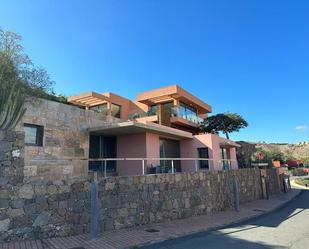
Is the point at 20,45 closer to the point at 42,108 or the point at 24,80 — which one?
the point at 24,80

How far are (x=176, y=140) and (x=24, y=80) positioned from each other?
1315cm

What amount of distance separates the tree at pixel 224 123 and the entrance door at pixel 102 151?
55.1ft

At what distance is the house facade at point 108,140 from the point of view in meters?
13.3

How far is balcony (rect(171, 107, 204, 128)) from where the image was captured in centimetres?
2650

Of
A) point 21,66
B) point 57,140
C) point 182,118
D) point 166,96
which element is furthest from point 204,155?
point 21,66

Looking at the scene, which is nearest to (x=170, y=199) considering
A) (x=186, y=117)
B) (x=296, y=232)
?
(x=296, y=232)

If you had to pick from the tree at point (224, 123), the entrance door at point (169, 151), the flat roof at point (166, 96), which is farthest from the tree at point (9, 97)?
the tree at point (224, 123)

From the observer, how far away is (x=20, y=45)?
478 inches

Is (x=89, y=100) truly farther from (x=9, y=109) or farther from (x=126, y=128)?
(x=9, y=109)

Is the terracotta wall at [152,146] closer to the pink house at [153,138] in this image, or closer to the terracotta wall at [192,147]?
the pink house at [153,138]

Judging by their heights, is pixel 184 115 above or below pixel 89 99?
below

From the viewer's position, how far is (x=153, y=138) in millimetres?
18297

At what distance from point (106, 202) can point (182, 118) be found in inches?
705

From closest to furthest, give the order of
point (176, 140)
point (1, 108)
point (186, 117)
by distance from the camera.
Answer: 1. point (1, 108)
2. point (176, 140)
3. point (186, 117)
